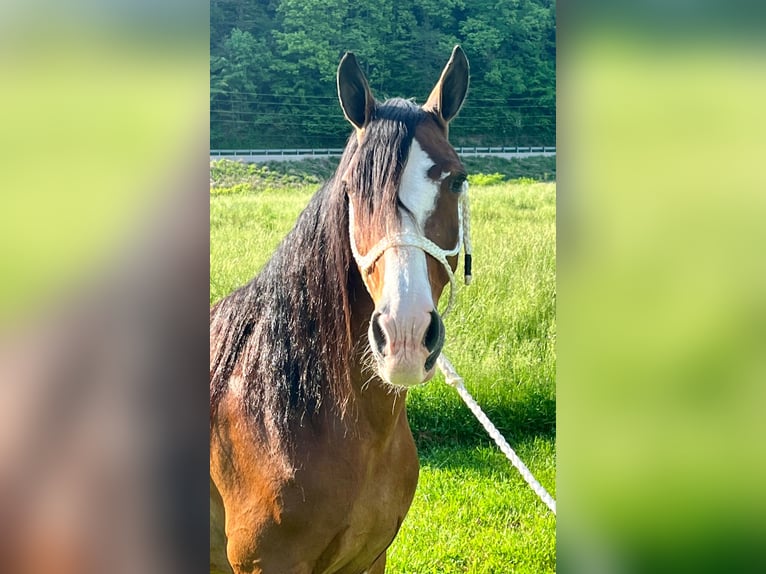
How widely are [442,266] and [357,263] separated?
0.63 ft

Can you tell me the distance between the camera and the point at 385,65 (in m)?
1.94

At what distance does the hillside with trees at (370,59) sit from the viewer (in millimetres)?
1912

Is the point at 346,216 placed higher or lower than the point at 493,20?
lower

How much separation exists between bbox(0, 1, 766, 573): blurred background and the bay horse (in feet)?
1.01

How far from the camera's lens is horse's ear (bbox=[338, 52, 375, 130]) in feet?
5.36

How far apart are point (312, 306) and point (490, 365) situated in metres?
0.68

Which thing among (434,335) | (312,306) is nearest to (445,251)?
(434,335)

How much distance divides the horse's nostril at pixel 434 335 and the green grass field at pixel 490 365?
2.11ft

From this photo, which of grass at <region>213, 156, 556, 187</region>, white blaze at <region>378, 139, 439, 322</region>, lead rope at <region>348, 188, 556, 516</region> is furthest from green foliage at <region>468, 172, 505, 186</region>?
white blaze at <region>378, 139, 439, 322</region>
